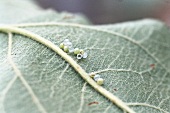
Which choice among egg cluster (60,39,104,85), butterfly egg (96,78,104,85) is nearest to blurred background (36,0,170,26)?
egg cluster (60,39,104,85)

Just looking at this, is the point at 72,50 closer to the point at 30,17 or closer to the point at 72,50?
the point at 72,50

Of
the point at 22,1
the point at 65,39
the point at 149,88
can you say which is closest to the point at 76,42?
the point at 65,39

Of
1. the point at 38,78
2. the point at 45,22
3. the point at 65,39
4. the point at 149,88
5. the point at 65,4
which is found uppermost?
the point at 65,4

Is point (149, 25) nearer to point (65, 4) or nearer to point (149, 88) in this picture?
point (149, 88)

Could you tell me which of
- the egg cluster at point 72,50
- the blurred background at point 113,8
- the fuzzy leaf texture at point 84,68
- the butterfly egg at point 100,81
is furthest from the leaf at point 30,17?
the blurred background at point 113,8

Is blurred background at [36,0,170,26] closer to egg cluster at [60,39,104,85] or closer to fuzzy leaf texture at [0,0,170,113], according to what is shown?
fuzzy leaf texture at [0,0,170,113]

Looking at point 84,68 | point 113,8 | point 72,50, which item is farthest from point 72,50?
point 113,8
